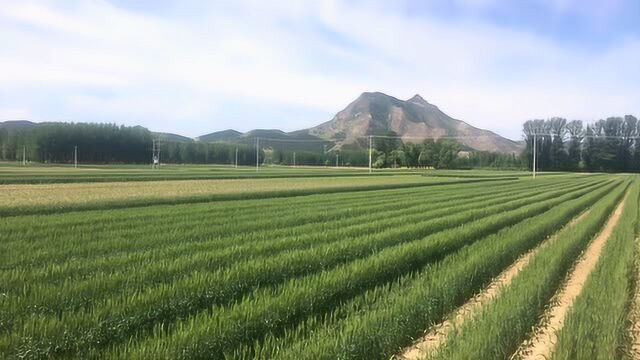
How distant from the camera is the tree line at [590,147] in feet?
457

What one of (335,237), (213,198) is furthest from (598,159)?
(335,237)

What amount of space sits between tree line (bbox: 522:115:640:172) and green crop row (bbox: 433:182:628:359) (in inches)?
5517

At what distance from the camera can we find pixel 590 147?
140 metres

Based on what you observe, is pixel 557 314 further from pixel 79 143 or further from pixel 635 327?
pixel 79 143

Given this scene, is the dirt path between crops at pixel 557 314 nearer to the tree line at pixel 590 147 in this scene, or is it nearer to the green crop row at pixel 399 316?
the green crop row at pixel 399 316

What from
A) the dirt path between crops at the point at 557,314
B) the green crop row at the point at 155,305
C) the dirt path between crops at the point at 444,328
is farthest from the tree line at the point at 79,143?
the dirt path between crops at the point at 444,328

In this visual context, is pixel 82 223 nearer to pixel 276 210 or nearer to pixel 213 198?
pixel 276 210

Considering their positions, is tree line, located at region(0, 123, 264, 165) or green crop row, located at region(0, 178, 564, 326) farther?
tree line, located at region(0, 123, 264, 165)

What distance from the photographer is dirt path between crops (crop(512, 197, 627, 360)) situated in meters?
6.47

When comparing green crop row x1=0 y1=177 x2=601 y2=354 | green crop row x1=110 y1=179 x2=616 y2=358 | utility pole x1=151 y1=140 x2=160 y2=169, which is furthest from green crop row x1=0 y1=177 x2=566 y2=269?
utility pole x1=151 y1=140 x2=160 y2=169

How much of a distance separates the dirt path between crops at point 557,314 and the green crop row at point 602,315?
25cm

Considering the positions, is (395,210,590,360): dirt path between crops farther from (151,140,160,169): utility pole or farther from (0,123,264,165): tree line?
(0,123,264,165): tree line

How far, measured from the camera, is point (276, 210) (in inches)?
853

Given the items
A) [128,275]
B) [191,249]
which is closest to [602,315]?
[128,275]
